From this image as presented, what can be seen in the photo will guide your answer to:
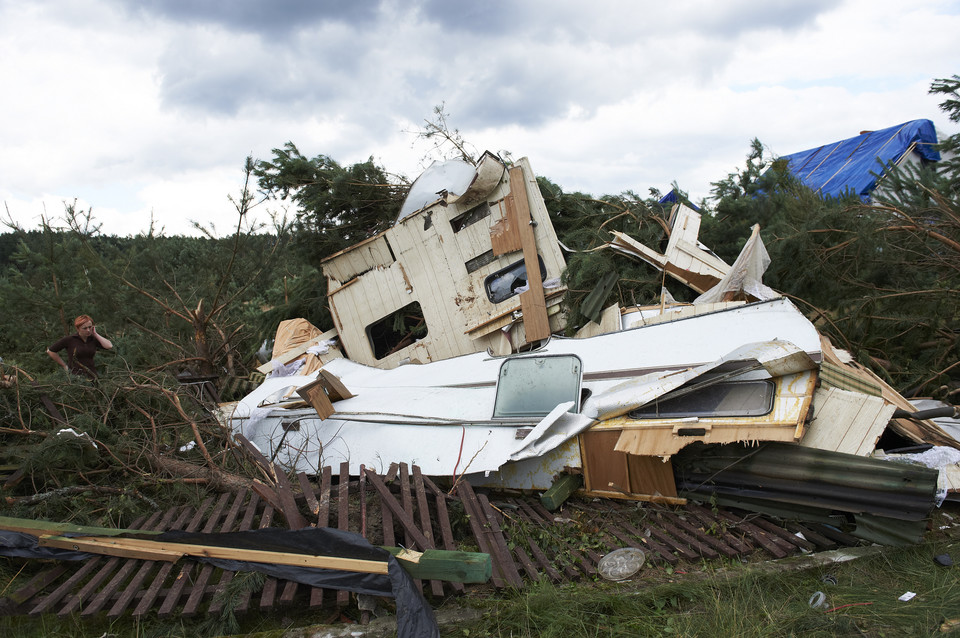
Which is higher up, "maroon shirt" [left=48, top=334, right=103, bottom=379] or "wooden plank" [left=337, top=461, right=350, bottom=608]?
"maroon shirt" [left=48, top=334, right=103, bottom=379]

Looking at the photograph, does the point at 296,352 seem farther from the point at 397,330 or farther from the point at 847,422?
the point at 847,422

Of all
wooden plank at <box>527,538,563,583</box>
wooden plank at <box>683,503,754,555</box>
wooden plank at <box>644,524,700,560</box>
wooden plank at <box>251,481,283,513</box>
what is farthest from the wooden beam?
wooden plank at <box>683,503,754,555</box>

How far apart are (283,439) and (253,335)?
4866 millimetres

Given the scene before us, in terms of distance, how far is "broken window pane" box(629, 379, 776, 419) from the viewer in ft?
13.5

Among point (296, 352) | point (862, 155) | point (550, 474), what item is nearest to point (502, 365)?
point (550, 474)

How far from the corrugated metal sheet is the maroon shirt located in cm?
618

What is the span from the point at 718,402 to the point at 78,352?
6554mm

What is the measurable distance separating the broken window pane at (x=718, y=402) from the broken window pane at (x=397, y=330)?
468 centimetres

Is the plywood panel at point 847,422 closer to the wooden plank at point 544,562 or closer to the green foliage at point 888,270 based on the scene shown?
the wooden plank at point 544,562

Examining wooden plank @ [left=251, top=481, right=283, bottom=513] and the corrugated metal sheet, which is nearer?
the corrugated metal sheet

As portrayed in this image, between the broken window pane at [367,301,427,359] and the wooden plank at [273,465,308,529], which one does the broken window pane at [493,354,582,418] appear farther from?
the broken window pane at [367,301,427,359]

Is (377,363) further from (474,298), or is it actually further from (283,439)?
(283,439)

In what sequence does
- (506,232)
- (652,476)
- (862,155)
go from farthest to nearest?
(862,155) < (506,232) < (652,476)

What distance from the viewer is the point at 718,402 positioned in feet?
14.0
